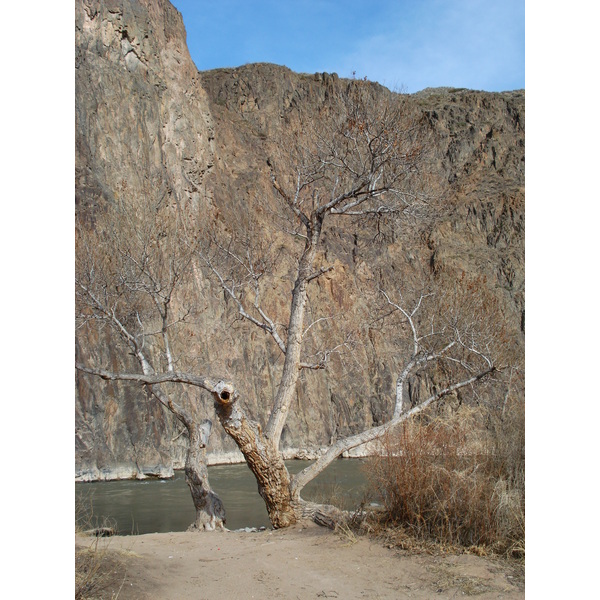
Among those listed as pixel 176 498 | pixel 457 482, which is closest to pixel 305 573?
pixel 457 482

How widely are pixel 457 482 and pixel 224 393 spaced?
10.1ft

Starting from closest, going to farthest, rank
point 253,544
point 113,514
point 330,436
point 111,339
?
point 253,544
point 113,514
point 111,339
point 330,436

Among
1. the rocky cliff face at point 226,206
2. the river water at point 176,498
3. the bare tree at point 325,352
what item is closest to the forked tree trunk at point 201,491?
the bare tree at point 325,352

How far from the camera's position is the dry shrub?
5.77 meters

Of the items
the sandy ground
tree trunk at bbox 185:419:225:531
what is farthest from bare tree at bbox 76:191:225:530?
the sandy ground

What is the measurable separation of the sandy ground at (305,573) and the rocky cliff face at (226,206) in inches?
541

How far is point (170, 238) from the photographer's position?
2378cm

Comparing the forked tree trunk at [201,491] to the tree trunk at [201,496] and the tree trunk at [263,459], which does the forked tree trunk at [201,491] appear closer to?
the tree trunk at [201,496]

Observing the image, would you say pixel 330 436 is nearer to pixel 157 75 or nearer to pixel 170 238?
pixel 170 238

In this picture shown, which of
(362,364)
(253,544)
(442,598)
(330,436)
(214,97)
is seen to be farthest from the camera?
(214,97)

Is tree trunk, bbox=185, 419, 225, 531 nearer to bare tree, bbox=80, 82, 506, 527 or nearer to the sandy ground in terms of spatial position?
bare tree, bbox=80, 82, 506, 527

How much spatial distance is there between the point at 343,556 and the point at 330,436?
2466cm
